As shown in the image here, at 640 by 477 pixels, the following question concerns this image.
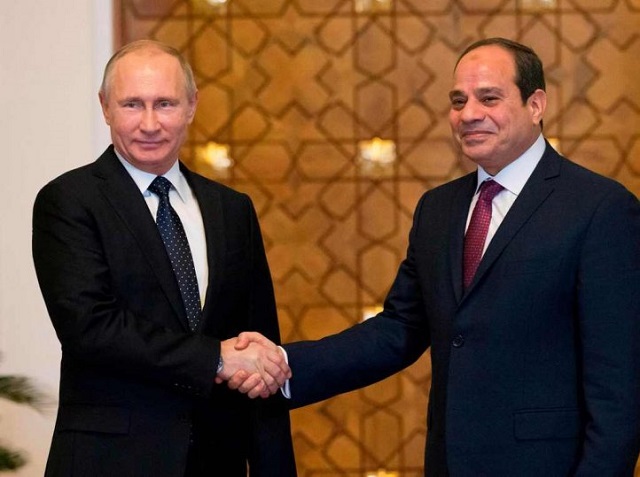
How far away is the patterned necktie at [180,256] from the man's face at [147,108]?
12 cm

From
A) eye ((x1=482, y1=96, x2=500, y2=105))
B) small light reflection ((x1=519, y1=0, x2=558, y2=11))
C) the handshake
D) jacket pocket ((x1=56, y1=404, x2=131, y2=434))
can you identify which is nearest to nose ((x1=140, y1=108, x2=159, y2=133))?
the handshake

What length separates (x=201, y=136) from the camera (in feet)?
15.0

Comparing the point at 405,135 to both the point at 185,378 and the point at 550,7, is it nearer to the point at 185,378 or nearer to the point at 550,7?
the point at 550,7

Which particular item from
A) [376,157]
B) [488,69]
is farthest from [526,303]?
[376,157]

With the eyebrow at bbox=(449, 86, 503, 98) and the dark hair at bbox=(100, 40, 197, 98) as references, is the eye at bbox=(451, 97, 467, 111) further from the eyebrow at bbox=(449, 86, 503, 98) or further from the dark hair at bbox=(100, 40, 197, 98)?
the dark hair at bbox=(100, 40, 197, 98)

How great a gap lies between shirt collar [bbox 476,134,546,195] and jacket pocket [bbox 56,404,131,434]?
41.5 inches

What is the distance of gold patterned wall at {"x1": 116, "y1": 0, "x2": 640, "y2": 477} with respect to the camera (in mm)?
4535

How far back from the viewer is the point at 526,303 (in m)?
2.61

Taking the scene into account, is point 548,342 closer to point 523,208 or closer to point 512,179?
point 523,208

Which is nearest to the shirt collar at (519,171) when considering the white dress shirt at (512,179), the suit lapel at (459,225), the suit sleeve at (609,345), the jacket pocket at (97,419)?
the white dress shirt at (512,179)

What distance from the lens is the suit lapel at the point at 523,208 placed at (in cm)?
266

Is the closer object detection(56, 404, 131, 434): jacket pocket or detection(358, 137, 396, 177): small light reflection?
detection(56, 404, 131, 434): jacket pocket

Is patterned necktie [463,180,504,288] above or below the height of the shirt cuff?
above

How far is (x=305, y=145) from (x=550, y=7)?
43.5 inches
